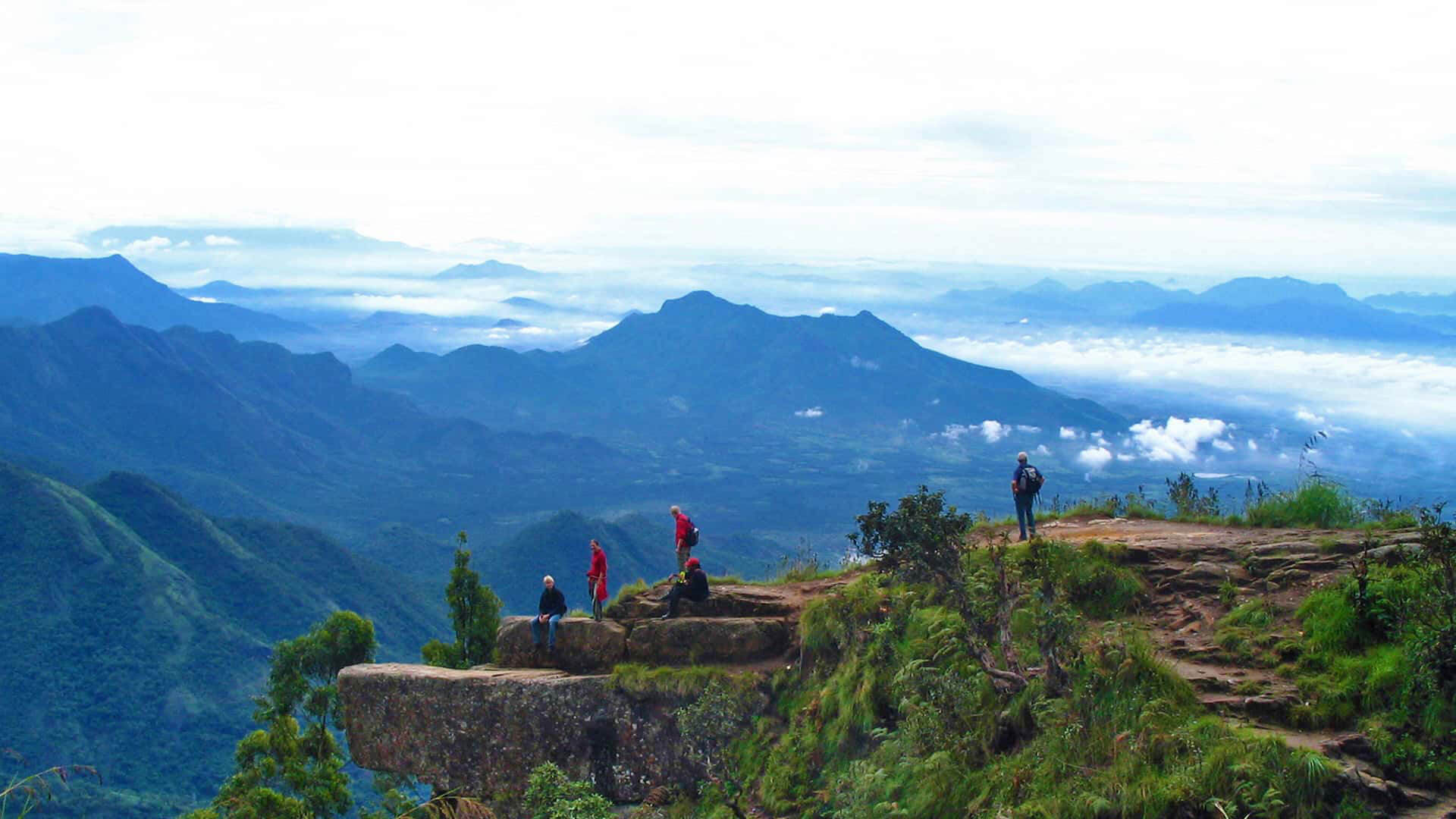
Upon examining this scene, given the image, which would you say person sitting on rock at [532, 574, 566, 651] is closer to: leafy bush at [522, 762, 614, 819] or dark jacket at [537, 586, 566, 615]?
dark jacket at [537, 586, 566, 615]

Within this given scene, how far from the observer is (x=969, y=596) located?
540 inches

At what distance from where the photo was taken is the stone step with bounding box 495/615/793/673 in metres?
17.1

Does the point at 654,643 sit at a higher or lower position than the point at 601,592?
lower

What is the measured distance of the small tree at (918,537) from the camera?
41.6ft

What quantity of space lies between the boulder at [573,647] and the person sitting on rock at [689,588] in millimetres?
964

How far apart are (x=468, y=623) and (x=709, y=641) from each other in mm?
10783

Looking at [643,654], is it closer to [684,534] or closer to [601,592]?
[601,592]

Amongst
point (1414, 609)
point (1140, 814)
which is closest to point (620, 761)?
point (1140, 814)

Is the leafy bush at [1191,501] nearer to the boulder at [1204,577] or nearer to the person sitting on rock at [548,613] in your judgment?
the boulder at [1204,577]

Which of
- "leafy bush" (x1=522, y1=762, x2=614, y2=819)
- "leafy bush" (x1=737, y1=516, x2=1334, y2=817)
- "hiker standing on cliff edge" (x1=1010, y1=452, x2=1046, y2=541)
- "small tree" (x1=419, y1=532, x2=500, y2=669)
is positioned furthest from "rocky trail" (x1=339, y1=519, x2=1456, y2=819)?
"small tree" (x1=419, y1=532, x2=500, y2=669)

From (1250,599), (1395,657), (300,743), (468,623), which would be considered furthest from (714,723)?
(300,743)

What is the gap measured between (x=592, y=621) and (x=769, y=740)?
14.0 ft

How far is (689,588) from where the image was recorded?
58.8 feet

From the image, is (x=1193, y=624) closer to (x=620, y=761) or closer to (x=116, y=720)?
(x=620, y=761)
